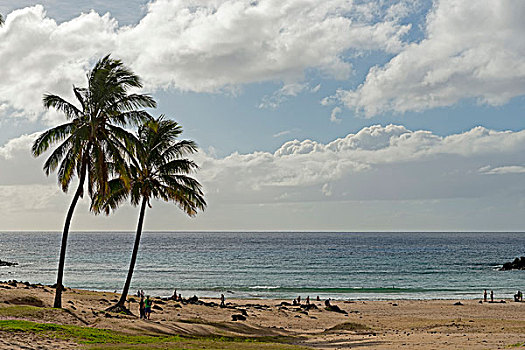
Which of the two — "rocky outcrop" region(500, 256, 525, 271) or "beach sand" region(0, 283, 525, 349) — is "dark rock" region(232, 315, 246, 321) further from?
"rocky outcrop" region(500, 256, 525, 271)

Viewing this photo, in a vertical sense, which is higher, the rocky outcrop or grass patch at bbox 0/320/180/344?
grass patch at bbox 0/320/180/344

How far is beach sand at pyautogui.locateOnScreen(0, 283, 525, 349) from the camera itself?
757 inches

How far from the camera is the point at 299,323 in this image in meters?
31.4

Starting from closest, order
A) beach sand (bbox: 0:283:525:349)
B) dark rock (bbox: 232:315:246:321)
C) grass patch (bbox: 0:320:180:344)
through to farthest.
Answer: grass patch (bbox: 0:320:180:344) → beach sand (bbox: 0:283:525:349) → dark rock (bbox: 232:315:246:321)

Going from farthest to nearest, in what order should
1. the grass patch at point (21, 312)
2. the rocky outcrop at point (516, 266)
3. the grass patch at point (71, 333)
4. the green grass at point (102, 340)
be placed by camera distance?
1. the rocky outcrop at point (516, 266)
2. the grass patch at point (21, 312)
3. the grass patch at point (71, 333)
4. the green grass at point (102, 340)

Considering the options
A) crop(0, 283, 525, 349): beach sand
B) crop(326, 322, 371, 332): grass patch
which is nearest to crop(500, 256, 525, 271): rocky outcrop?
crop(0, 283, 525, 349): beach sand

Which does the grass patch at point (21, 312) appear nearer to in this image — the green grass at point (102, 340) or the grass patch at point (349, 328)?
the green grass at point (102, 340)

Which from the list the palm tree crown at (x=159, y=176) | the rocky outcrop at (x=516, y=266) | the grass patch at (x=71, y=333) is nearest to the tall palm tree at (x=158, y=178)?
the palm tree crown at (x=159, y=176)

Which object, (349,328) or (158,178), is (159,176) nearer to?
(158,178)

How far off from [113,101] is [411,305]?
1163 inches

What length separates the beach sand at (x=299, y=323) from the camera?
1922cm

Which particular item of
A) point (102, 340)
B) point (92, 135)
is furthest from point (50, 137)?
point (102, 340)

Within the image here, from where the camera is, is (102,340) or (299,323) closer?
(102,340)

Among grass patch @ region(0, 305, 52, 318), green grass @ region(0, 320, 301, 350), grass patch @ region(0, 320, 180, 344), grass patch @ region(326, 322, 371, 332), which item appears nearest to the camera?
green grass @ region(0, 320, 301, 350)
